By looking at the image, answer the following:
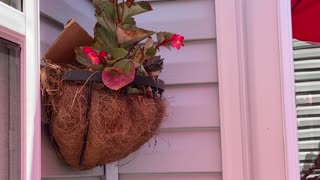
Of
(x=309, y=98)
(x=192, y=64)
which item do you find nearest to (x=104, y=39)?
(x=192, y=64)

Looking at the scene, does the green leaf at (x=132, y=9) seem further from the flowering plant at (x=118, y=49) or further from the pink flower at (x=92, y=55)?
the pink flower at (x=92, y=55)

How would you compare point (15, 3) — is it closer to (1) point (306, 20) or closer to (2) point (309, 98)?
(1) point (306, 20)

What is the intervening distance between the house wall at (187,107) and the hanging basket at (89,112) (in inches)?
12.8

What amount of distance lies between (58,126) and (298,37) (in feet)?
3.94

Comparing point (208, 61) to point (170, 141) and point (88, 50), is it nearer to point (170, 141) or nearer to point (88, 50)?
point (170, 141)

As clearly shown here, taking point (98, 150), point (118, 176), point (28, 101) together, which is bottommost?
point (118, 176)

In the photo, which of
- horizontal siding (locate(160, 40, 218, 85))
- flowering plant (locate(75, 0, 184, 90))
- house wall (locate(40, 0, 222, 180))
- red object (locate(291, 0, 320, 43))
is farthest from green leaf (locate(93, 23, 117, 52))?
red object (locate(291, 0, 320, 43))

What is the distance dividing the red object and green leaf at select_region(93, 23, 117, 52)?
864 mm

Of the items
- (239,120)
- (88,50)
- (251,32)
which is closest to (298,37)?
(251,32)

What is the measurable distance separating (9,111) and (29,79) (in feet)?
0.30

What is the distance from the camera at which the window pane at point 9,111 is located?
1.15 meters

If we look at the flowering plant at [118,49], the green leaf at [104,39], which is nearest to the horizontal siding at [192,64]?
the flowering plant at [118,49]

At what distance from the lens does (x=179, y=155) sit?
67.8 inches

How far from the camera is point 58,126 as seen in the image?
133 cm
